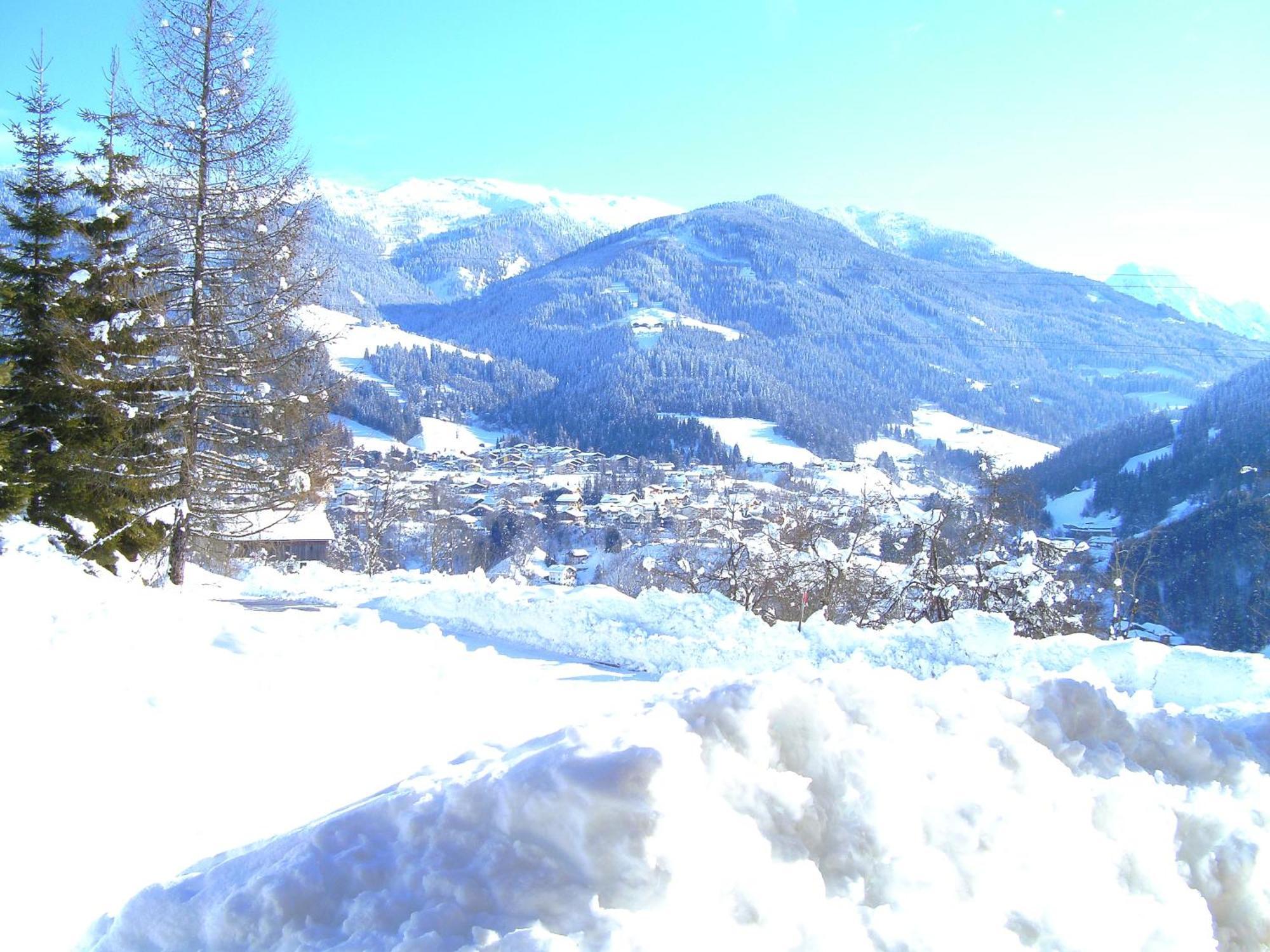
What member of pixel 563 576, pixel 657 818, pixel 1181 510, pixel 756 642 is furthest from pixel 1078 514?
pixel 657 818

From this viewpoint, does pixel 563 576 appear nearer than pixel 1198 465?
Yes

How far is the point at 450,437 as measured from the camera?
160 metres

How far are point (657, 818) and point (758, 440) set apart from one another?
6291 inches

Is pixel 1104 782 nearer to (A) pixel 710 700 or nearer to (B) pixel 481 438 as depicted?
(A) pixel 710 700

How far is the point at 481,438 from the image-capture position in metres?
170

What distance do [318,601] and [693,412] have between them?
16550cm

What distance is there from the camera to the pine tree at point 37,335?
12586 millimetres

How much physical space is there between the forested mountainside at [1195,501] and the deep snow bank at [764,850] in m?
15.8

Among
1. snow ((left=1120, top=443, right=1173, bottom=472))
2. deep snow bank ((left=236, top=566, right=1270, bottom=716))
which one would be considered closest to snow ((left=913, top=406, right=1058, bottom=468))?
snow ((left=1120, top=443, right=1173, bottom=472))

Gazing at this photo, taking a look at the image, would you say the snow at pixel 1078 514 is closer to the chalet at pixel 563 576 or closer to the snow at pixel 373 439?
the chalet at pixel 563 576

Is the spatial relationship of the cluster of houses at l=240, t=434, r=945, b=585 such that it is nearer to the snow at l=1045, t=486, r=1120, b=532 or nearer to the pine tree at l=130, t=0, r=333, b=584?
the pine tree at l=130, t=0, r=333, b=584

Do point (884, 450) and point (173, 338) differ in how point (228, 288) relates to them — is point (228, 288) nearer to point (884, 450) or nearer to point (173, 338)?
point (173, 338)

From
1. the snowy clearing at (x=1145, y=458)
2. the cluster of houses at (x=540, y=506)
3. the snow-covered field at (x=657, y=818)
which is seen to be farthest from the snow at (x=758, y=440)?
the snow-covered field at (x=657, y=818)

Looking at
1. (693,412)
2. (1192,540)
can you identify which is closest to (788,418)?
(693,412)
